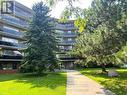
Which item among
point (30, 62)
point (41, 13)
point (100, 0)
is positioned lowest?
point (30, 62)

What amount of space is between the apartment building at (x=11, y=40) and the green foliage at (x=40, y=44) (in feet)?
30.0

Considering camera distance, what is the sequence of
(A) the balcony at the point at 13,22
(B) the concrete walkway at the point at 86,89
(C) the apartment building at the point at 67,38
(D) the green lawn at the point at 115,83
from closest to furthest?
1. (B) the concrete walkway at the point at 86,89
2. (D) the green lawn at the point at 115,83
3. (A) the balcony at the point at 13,22
4. (C) the apartment building at the point at 67,38

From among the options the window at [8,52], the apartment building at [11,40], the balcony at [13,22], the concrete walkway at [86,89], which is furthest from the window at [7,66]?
the concrete walkway at [86,89]

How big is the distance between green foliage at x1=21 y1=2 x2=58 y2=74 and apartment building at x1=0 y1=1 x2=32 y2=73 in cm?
915

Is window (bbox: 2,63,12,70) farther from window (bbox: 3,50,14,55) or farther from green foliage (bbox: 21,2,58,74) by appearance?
green foliage (bbox: 21,2,58,74)

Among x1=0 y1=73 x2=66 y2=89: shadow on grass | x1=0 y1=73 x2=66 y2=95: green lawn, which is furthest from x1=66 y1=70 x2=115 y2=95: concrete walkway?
x1=0 y1=73 x2=66 y2=89: shadow on grass

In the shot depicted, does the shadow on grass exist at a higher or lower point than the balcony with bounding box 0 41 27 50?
lower

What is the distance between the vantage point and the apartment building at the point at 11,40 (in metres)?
55.7

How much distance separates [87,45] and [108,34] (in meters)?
15.6

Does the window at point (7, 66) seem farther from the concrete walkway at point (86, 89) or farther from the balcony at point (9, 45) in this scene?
the concrete walkway at point (86, 89)

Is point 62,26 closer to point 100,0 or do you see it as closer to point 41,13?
point 41,13

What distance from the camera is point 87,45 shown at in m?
46.4

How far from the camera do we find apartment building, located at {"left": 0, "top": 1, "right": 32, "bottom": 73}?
2192 inches

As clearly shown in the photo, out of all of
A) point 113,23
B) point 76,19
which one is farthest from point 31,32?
point 76,19
